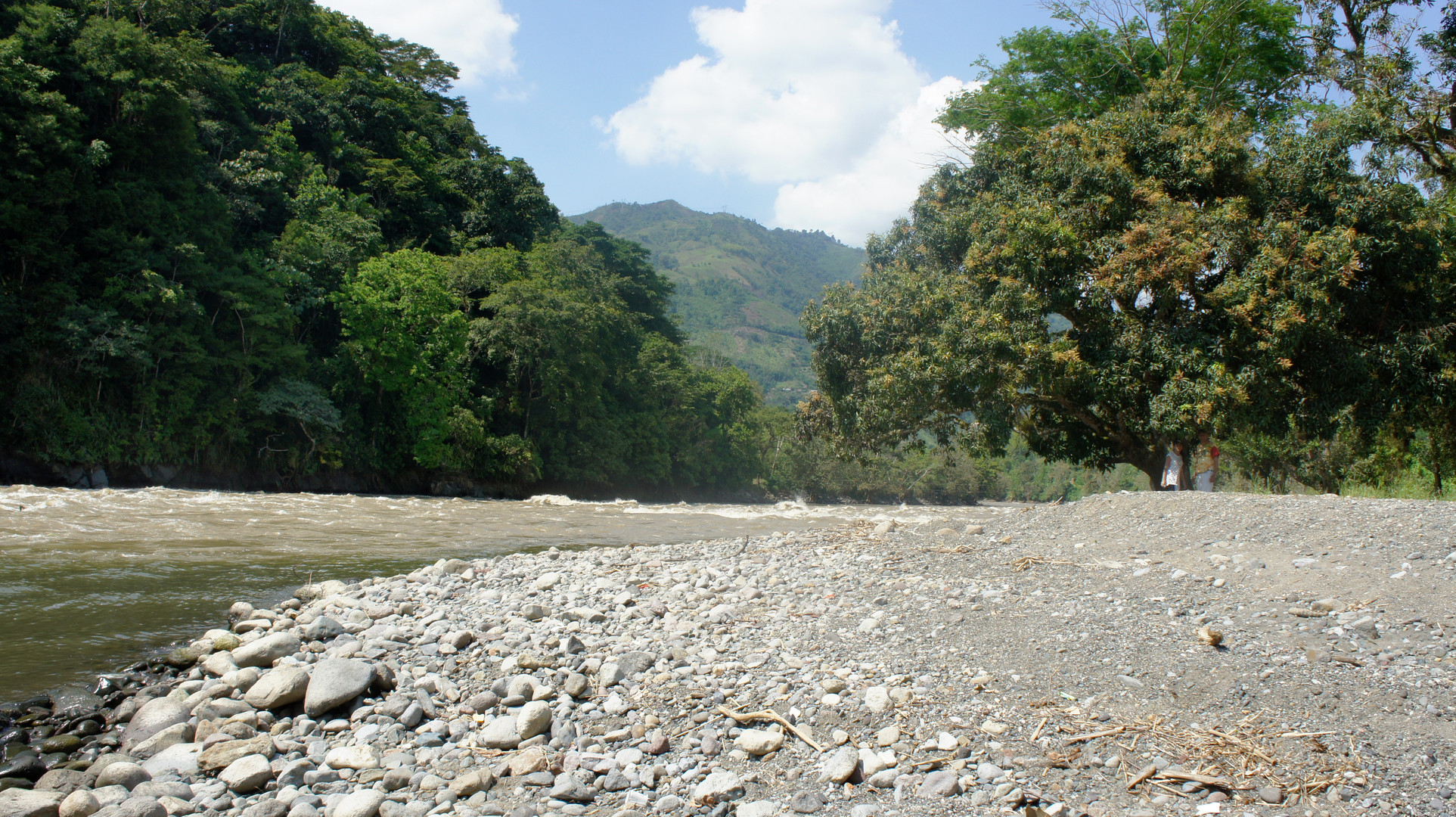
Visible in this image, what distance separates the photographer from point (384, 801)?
3.96 meters

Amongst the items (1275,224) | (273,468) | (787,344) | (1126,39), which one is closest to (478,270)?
(273,468)

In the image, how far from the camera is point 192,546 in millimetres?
11320

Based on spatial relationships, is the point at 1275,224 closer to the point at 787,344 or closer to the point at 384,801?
the point at 384,801

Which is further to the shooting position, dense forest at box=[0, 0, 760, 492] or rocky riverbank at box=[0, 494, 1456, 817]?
dense forest at box=[0, 0, 760, 492]

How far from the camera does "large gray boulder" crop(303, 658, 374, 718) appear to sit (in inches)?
197

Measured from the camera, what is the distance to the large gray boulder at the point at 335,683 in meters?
5.01

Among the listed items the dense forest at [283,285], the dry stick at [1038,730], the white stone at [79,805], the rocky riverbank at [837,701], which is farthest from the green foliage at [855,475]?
the white stone at [79,805]

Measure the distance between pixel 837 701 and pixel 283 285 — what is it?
92.5 ft

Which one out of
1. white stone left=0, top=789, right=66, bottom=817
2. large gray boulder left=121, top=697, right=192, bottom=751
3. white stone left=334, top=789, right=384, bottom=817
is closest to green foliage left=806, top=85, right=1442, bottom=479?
white stone left=334, top=789, right=384, bottom=817

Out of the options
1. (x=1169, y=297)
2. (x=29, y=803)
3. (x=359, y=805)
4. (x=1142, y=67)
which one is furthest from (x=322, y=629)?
(x=1142, y=67)

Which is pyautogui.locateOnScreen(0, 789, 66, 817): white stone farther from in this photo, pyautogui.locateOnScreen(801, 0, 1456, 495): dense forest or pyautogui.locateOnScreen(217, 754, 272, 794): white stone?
pyautogui.locateOnScreen(801, 0, 1456, 495): dense forest

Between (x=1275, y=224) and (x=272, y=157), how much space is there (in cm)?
3331

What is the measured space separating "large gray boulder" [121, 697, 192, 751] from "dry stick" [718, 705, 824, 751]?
368 cm

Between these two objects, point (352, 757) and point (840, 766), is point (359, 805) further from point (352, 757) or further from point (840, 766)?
point (840, 766)
